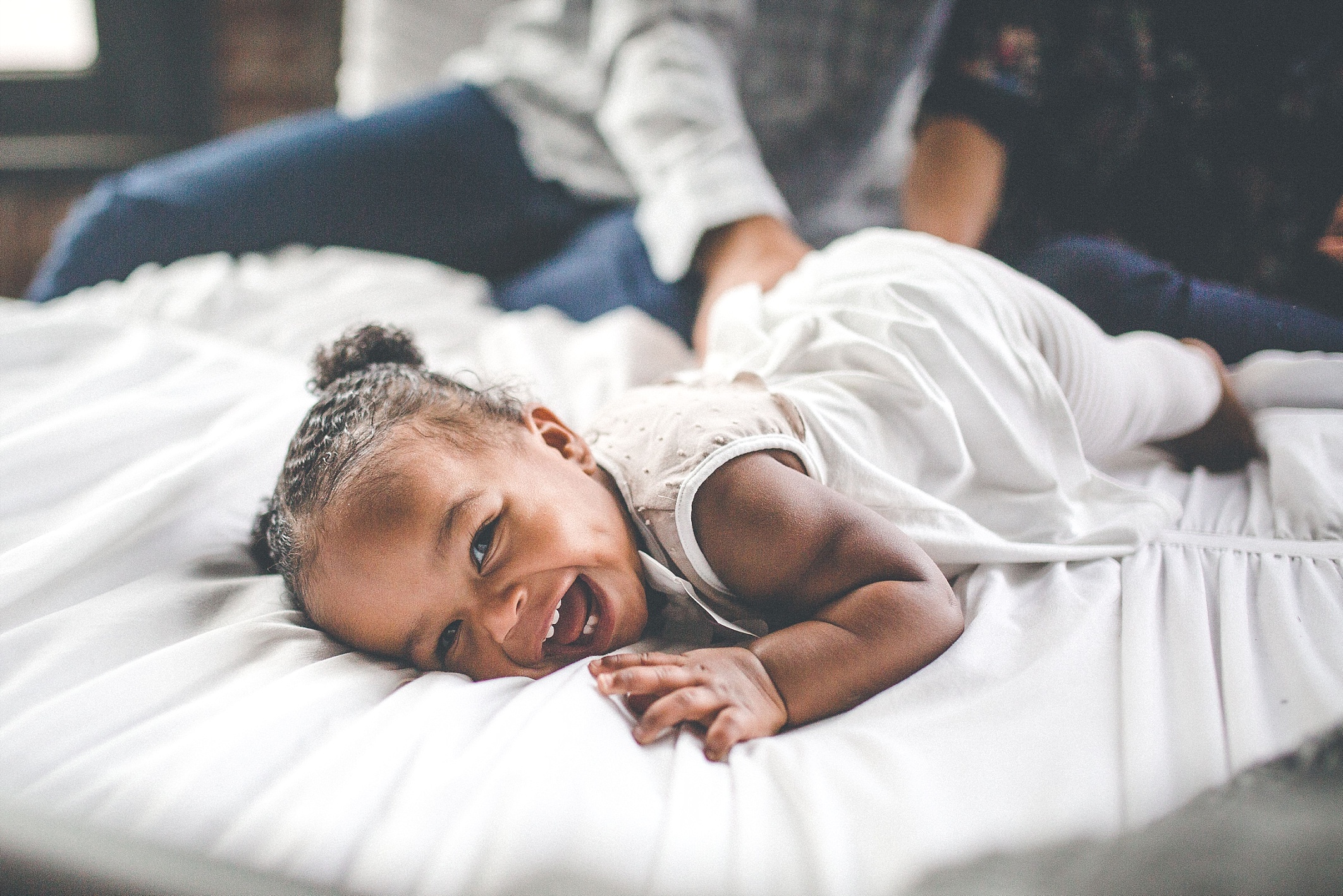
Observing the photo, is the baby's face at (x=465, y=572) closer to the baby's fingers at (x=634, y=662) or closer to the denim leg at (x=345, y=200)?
the baby's fingers at (x=634, y=662)

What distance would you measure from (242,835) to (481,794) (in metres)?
→ 0.09

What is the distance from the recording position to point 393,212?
115 cm

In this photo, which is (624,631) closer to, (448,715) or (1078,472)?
(448,715)

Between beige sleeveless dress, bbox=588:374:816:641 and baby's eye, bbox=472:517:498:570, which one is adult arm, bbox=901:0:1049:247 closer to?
beige sleeveless dress, bbox=588:374:816:641

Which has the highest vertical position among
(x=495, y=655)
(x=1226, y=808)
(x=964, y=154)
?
(x=964, y=154)

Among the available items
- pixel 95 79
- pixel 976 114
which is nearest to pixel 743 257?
pixel 976 114

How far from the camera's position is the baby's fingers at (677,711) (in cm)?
40

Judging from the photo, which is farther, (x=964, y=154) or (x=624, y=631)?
(x=964, y=154)

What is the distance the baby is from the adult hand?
23cm

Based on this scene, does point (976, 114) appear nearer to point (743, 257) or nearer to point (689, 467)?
point (743, 257)

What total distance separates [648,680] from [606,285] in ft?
2.42

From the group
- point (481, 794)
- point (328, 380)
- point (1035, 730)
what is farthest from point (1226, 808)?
point (328, 380)

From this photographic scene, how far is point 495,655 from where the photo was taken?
0.49 meters

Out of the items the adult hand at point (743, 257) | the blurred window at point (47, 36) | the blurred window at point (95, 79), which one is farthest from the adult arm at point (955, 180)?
the blurred window at point (47, 36)
